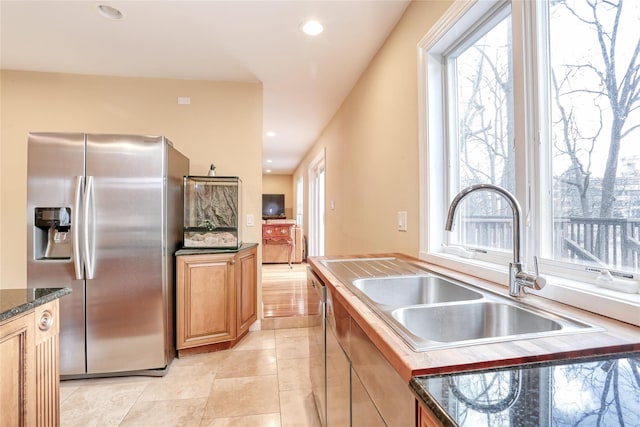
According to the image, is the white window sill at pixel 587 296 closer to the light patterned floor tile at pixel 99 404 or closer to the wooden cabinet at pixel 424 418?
the wooden cabinet at pixel 424 418

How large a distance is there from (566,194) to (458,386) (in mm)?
929

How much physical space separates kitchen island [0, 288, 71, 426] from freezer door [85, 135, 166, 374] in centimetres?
106

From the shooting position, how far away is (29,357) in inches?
39.6

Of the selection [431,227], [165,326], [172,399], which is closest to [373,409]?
[431,227]

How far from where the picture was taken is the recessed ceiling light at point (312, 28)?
2183 mm

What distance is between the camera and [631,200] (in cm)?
90

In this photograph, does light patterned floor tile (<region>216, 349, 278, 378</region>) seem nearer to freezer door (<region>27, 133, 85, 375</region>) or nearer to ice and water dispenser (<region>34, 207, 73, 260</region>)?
freezer door (<region>27, 133, 85, 375</region>)

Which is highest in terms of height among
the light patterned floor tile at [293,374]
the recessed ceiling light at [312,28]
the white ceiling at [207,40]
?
the white ceiling at [207,40]

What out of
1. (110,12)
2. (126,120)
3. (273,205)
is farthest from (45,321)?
(273,205)

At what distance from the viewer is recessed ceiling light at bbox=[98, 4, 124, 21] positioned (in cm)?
204

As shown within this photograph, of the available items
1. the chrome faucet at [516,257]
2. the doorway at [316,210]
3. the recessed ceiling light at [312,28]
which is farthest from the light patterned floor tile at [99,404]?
the doorway at [316,210]

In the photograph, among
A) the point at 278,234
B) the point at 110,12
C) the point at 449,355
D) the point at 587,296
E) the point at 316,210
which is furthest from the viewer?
the point at 278,234

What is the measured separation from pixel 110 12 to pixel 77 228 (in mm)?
1493

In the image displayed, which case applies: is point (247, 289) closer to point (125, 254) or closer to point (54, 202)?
point (125, 254)
